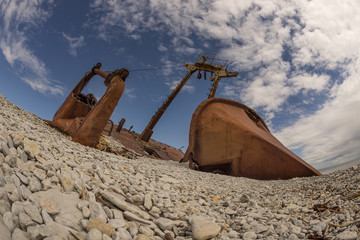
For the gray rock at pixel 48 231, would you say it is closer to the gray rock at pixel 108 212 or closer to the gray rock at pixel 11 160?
the gray rock at pixel 108 212

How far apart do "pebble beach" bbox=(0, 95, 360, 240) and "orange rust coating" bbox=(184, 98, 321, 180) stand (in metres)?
2.13

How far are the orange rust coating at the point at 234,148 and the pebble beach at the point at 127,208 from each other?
213 centimetres

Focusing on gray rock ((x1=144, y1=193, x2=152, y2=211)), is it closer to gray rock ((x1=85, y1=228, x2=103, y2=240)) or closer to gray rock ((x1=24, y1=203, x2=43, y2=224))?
gray rock ((x1=85, y1=228, x2=103, y2=240))

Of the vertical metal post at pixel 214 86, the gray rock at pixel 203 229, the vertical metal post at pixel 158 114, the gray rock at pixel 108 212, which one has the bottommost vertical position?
the gray rock at pixel 108 212

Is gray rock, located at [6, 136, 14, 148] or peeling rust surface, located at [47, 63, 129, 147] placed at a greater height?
peeling rust surface, located at [47, 63, 129, 147]

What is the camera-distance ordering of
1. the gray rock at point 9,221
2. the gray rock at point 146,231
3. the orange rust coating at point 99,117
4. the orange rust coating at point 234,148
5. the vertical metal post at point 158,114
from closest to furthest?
the gray rock at point 9,221 → the gray rock at point 146,231 → the orange rust coating at point 234,148 → the orange rust coating at point 99,117 → the vertical metal post at point 158,114

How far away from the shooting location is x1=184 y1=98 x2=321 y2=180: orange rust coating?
197 inches

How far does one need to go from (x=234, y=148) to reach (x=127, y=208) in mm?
4091

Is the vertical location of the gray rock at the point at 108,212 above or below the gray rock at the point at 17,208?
above

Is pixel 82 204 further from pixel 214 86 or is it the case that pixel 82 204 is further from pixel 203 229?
pixel 214 86

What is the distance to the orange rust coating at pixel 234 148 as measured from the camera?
5.00 metres

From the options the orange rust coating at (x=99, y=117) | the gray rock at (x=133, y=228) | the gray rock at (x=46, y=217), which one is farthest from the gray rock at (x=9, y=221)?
the orange rust coating at (x=99, y=117)

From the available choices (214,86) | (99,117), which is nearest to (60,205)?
(99,117)

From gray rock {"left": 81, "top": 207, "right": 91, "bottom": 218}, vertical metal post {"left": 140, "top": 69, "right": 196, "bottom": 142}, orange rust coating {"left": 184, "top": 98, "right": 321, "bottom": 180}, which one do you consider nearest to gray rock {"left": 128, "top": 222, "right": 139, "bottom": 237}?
gray rock {"left": 81, "top": 207, "right": 91, "bottom": 218}
